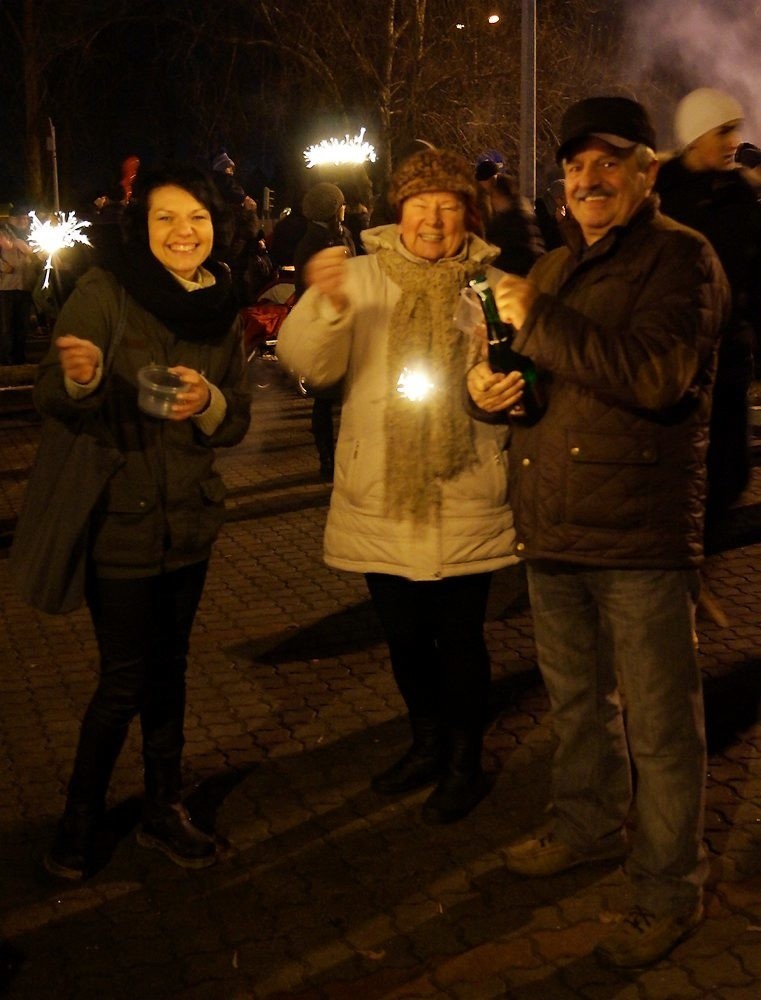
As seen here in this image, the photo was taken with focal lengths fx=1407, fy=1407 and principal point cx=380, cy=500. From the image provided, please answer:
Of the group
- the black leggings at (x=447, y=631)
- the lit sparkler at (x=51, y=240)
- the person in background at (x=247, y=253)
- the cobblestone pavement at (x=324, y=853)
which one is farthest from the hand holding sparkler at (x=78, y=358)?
the lit sparkler at (x=51, y=240)

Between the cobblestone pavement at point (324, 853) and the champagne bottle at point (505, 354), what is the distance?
4.70 ft

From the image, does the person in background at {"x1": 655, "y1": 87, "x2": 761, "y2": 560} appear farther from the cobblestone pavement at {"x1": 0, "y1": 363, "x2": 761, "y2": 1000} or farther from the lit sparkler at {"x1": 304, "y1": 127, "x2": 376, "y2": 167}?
the lit sparkler at {"x1": 304, "y1": 127, "x2": 376, "y2": 167}

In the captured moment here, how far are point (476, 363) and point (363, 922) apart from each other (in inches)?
65.5

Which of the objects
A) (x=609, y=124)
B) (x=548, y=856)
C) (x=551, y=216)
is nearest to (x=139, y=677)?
(x=548, y=856)

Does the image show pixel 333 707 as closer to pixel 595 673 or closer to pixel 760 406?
pixel 595 673

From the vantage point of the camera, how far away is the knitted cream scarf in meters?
4.33

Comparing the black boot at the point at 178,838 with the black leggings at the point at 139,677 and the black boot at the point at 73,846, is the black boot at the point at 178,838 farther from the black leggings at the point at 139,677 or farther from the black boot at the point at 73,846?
the black boot at the point at 73,846

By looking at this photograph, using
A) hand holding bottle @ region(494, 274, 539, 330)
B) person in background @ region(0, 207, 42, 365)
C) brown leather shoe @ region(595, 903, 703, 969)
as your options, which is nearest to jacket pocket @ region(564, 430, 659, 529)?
hand holding bottle @ region(494, 274, 539, 330)

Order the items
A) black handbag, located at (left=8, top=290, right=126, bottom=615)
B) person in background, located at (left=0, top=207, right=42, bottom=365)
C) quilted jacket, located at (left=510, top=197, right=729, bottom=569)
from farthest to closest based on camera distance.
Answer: person in background, located at (left=0, top=207, right=42, bottom=365) → black handbag, located at (left=8, top=290, right=126, bottom=615) → quilted jacket, located at (left=510, top=197, right=729, bottom=569)

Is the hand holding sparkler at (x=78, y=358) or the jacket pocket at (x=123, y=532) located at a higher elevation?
the hand holding sparkler at (x=78, y=358)

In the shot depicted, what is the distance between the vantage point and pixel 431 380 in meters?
4.34

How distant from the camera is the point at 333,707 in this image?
223 inches

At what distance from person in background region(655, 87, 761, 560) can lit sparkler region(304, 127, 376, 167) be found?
20013mm

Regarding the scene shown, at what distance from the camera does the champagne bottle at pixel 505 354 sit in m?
3.78
